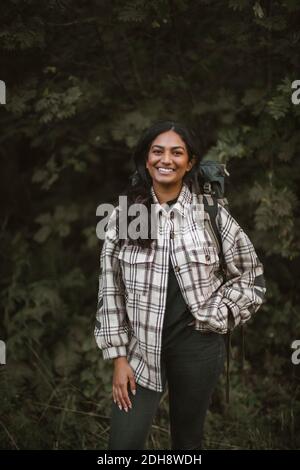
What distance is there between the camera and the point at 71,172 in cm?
416

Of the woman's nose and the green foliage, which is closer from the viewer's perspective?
the woman's nose

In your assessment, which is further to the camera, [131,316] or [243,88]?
[243,88]

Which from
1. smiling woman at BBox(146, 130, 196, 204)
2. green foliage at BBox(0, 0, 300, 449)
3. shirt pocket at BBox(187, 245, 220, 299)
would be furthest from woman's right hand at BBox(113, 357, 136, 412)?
green foliage at BBox(0, 0, 300, 449)

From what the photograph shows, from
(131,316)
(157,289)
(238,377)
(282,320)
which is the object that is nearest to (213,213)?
(157,289)

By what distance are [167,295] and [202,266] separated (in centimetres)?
22

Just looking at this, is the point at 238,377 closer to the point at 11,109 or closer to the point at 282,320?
the point at 282,320

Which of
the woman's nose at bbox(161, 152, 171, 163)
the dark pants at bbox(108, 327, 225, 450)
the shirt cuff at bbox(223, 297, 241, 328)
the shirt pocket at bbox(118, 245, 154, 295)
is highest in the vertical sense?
the woman's nose at bbox(161, 152, 171, 163)

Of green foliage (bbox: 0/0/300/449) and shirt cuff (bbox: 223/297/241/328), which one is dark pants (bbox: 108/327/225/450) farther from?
green foliage (bbox: 0/0/300/449)

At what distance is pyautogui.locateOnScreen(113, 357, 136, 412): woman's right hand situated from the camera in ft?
7.17

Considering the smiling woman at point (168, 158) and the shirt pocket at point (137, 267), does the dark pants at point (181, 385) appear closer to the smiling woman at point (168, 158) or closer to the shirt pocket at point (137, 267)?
the shirt pocket at point (137, 267)

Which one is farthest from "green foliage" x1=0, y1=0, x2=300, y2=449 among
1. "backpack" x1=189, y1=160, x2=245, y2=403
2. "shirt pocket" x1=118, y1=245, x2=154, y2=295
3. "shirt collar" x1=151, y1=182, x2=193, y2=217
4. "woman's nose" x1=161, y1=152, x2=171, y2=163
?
"shirt pocket" x1=118, y1=245, x2=154, y2=295

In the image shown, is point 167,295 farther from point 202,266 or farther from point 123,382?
point 123,382

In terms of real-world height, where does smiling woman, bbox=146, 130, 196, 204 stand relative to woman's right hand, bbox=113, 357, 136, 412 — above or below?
above

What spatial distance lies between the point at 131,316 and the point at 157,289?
210 mm
